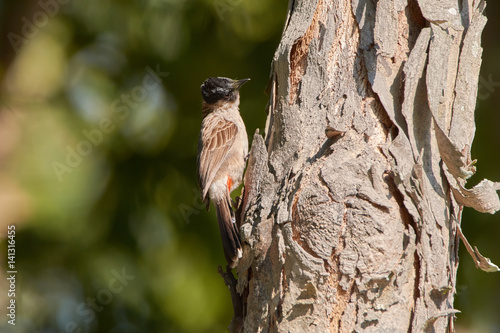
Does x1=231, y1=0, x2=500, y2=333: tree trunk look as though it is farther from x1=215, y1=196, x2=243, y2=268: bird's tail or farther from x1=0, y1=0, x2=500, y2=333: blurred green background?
x1=0, y1=0, x2=500, y2=333: blurred green background

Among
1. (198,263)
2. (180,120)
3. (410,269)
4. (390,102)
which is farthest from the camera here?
(180,120)

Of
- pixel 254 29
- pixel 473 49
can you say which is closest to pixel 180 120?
pixel 254 29

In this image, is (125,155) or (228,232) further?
(125,155)

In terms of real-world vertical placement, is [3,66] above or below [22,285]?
above

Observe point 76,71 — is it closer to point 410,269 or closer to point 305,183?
point 305,183

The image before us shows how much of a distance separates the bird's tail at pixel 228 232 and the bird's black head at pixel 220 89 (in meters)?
0.96

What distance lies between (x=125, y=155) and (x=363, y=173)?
2.13 metres

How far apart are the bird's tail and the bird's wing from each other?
0.19 m

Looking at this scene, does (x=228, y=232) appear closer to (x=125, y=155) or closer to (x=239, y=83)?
(x=125, y=155)

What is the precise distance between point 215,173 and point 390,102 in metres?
1.92

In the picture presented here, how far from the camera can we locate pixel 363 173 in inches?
103

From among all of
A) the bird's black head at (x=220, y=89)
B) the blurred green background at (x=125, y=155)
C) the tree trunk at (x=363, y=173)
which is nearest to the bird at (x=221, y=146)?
the bird's black head at (x=220, y=89)

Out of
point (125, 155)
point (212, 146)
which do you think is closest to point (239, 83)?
point (212, 146)

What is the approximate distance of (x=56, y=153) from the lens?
4.10m
